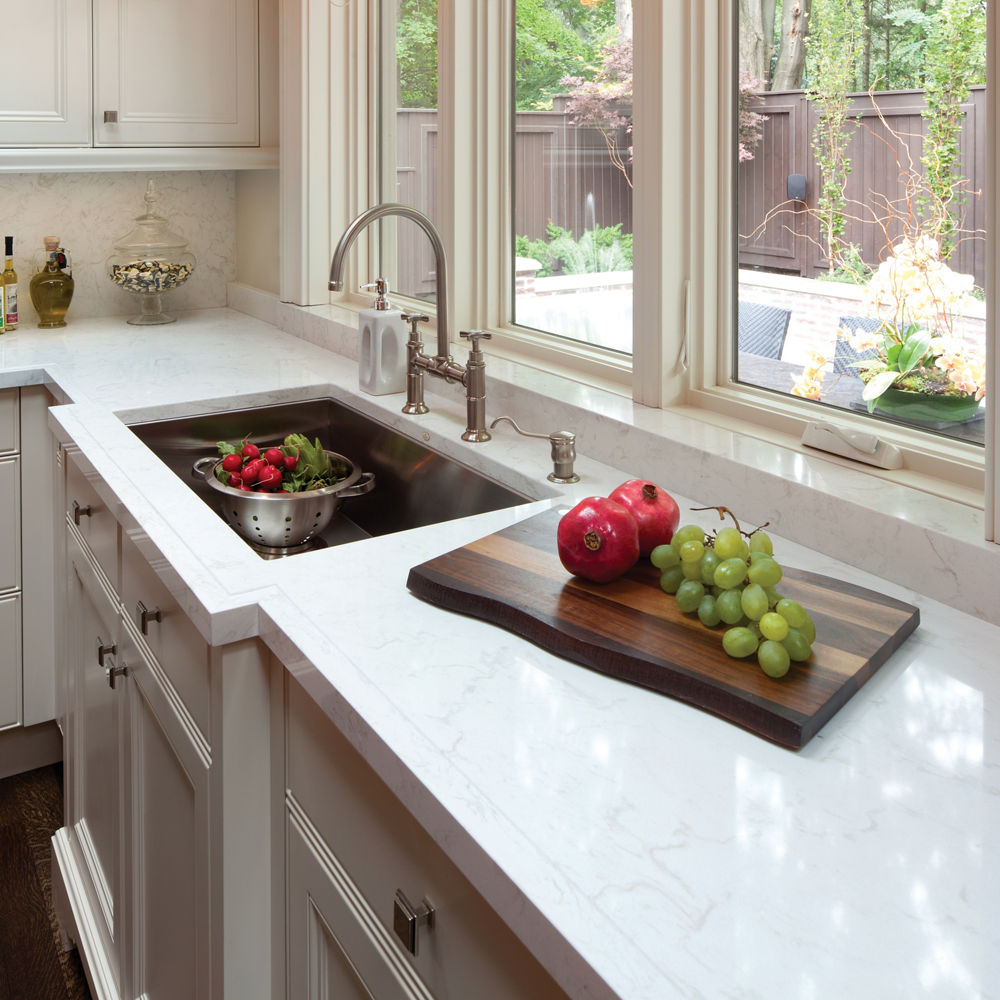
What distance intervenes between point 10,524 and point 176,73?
1234mm

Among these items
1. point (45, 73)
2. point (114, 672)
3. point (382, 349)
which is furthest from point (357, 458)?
point (45, 73)

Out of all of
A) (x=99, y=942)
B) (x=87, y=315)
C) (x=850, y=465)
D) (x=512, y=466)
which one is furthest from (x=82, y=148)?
(x=850, y=465)

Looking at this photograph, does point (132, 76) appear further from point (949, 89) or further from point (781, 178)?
point (949, 89)

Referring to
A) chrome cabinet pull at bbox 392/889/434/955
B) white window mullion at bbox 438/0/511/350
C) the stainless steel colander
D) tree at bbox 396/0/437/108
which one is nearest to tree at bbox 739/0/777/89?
white window mullion at bbox 438/0/511/350

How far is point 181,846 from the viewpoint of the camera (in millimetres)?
1396

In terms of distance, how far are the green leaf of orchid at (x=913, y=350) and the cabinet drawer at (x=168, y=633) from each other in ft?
3.18

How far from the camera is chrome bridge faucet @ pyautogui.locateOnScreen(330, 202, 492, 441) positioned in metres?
1.74

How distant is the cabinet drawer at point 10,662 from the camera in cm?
239

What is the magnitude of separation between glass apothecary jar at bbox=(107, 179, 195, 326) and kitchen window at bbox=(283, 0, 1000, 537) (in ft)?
3.16

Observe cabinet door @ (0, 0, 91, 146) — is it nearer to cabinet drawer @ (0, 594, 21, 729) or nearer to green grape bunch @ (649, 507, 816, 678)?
cabinet drawer @ (0, 594, 21, 729)

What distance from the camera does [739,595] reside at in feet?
3.28

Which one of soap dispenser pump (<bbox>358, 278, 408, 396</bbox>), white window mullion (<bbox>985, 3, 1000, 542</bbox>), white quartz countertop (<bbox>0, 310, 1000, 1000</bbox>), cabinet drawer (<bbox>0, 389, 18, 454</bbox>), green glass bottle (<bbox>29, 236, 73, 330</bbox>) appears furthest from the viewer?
green glass bottle (<bbox>29, 236, 73, 330</bbox>)

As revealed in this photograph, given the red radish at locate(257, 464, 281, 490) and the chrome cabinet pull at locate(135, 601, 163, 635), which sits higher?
the red radish at locate(257, 464, 281, 490)

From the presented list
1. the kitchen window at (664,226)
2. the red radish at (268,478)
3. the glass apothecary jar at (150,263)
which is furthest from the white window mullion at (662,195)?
the glass apothecary jar at (150,263)
